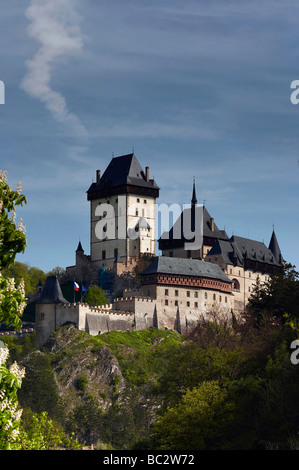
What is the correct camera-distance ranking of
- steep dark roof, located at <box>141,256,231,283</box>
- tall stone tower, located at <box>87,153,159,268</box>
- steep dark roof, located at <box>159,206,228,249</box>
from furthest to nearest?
steep dark roof, located at <box>159,206,228,249</box> → tall stone tower, located at <box>87,153,159,268</box> → steep dark roof, located at <box>141,256,231,283</box>

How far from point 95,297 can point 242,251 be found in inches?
1129

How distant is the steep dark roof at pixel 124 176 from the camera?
13225cm

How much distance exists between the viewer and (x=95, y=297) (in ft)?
374

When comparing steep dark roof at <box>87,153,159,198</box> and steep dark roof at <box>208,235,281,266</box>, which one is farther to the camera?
steep dark roof at <box>87,153,159,198</box>

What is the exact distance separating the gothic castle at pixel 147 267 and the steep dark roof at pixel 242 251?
0.43 feet

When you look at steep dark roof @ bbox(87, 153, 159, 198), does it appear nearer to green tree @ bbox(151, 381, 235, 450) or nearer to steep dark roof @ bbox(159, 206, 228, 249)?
steep dark roof @ bbox(159, 206, 228, 249)

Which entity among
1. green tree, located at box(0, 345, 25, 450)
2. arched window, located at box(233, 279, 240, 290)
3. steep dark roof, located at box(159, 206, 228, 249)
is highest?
steep dark roof, located at box(159, 206, 228, 249)

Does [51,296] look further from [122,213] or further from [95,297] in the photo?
[122,213]

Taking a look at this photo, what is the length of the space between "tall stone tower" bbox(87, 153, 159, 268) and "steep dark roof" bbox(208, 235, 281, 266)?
29.8 ft

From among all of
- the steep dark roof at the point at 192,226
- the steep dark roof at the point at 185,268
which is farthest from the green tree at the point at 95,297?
the steep dark roof at the point at 192,226

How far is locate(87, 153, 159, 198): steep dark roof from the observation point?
13225 cm

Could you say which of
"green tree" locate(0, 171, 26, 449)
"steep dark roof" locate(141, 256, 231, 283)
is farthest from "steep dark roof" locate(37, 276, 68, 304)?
"green tree" locate(0, 171, 26, 449)
